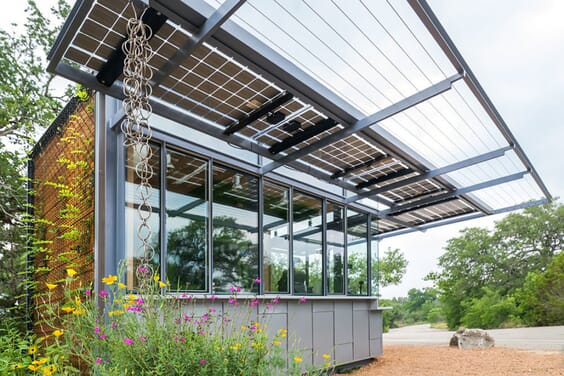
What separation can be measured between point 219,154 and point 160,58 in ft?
6.85

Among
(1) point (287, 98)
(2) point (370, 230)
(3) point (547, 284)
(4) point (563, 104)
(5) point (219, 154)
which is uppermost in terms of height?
(4) point (563, 104)

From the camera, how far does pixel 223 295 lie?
21.0ft

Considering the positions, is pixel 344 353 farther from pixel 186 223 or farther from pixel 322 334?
pixel 186 223

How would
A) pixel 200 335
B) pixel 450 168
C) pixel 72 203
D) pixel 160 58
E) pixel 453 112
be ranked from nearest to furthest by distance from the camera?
1. pixel 200 335
2. pixel 160 58
3. pixel 72 203
4. pixel 453 112
5. pixel 450 168

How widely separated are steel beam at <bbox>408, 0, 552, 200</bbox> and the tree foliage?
16.4 m

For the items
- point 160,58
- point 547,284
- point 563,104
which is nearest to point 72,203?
point 160,58

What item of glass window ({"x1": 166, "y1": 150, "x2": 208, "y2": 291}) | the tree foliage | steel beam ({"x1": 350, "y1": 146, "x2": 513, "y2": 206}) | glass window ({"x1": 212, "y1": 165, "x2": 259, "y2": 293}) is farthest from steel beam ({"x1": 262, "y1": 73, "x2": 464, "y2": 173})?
the tree foliage

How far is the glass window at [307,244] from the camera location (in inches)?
328

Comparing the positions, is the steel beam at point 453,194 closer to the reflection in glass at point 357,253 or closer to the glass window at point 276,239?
the reflection in glass at point 357,253

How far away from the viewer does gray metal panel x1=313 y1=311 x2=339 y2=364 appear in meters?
8.16

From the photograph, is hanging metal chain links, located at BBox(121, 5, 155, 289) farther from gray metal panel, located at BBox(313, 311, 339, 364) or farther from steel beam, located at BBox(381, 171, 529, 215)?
steel beam, located at BBox(381, 171, 529, 215)

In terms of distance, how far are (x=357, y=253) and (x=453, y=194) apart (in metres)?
2.35

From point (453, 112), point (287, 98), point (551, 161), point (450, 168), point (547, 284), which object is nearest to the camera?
point (287, 98)

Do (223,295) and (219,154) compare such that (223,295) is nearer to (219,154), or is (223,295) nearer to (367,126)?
(219,154)
